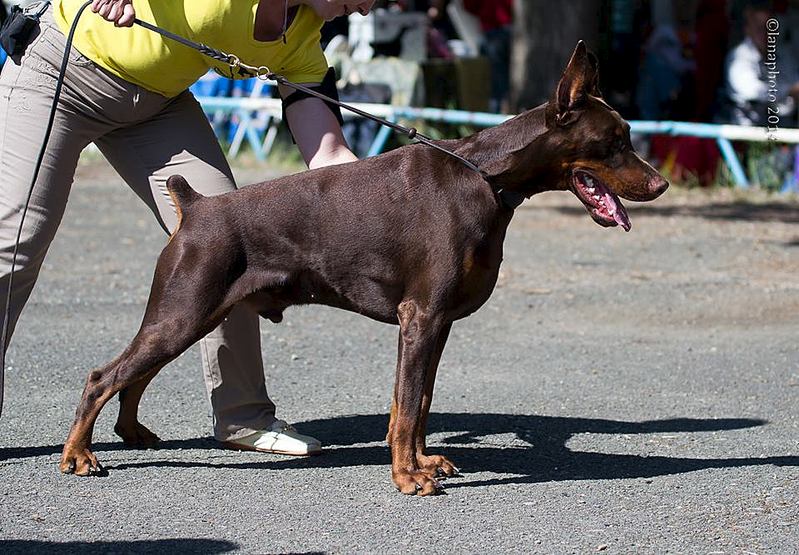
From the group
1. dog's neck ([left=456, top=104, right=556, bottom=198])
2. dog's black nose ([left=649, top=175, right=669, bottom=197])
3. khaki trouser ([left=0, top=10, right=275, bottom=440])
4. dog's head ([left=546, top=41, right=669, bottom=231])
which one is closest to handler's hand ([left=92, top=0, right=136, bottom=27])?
khaki trouser ([left=0, top=10, right=275, bottom=440])

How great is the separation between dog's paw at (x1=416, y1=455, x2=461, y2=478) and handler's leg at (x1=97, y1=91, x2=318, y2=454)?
559 mm

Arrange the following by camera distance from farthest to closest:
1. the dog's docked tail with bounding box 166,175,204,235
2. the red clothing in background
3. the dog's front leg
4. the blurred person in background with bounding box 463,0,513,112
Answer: the red clothing in background, the blurred person in background with bounding box 463,0,513,112, the dog's docked tail with bounding box 166,175,204,235, the dog's front leg

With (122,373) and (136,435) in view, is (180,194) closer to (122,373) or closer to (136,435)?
(122,373)

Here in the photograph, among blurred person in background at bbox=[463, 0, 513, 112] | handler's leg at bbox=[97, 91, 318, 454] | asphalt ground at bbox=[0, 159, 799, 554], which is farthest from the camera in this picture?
blurred person in background at bbox=[463, 0, 513, 112]

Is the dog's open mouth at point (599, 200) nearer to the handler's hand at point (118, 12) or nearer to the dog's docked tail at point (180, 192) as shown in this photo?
the dog's docked tail at point (180, 192)

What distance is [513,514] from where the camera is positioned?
427cm

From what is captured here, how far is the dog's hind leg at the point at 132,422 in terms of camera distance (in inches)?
194

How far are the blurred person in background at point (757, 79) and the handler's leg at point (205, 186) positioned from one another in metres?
8.77

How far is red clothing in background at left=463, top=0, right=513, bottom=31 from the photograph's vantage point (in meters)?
17.5

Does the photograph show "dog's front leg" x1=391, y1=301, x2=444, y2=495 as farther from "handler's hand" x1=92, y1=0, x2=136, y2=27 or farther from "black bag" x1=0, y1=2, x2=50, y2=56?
"black bag" x1=0, y1=2, x2=50, y2=56

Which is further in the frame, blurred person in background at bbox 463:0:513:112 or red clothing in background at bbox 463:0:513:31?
red clothing in background at bbox 463:0:513:31

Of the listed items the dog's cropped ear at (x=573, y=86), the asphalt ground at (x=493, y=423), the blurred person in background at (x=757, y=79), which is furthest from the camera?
the blurred person in background at (x=757, y=79)

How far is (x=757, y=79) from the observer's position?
12656 mm

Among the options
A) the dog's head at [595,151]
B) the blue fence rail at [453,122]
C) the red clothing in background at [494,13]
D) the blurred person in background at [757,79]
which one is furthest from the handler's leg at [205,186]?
the red clothing in background at [494,13]
